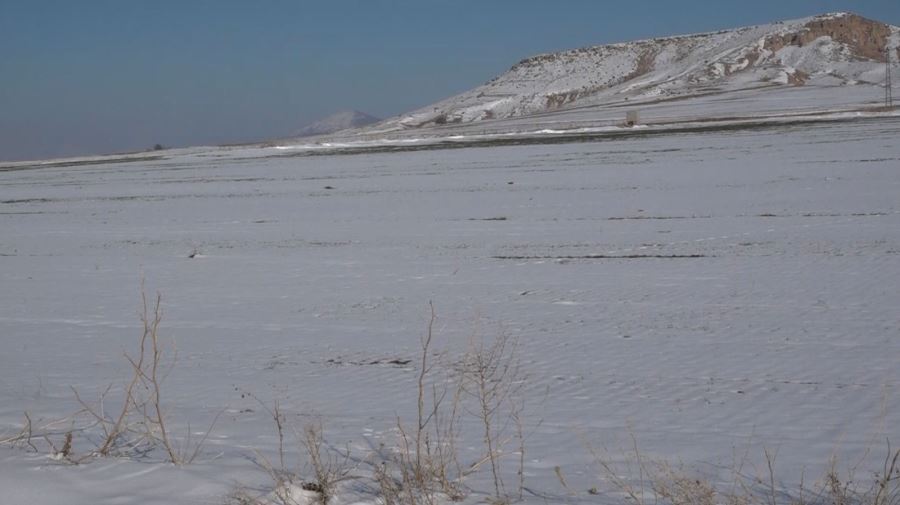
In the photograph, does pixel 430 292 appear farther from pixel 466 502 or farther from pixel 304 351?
pixel 466 502

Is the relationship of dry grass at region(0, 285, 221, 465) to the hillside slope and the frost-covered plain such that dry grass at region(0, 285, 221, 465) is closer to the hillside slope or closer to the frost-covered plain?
the frost-covered plain

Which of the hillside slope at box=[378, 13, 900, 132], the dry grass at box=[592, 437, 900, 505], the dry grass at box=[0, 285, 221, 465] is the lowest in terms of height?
the dry grass at box=[592, 437, 900, 505]

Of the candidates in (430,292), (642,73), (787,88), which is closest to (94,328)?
(430,292)

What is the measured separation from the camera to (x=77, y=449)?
5656 mm

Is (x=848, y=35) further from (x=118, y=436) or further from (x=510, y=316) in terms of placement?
(x=118, y=436)

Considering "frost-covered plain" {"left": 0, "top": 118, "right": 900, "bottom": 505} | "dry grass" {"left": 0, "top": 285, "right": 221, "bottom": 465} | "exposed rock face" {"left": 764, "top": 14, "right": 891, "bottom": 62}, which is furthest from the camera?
"exposed rock face" {"left": 764, "top": 14, "right": 891, "bottom": 62}

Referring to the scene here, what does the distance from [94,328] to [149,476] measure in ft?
20.2

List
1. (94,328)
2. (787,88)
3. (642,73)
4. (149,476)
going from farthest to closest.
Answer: (642,73), (787,88), (94,328), (149,476)

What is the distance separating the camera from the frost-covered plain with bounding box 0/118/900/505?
19.8ft

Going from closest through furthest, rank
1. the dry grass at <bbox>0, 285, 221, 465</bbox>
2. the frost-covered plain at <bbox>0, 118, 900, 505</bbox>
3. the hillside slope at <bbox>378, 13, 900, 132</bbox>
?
the dry grass at <bbox>0, 285, 221, 465</bbox> → the frost-covered plain at <bbox>0, 118, 900, 505</bbox> → the hillside slope at <bbox>378, 13, 900, 132</bbox>

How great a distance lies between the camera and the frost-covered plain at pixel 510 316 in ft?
19.8

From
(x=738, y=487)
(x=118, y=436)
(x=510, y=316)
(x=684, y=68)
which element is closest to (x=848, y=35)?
(x=684, y=68)

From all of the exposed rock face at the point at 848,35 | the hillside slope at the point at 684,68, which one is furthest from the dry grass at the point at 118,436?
the exposed rock face at the point at 848,35

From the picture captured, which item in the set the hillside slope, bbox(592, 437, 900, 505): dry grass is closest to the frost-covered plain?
bbox(592, 437, 900, 505): dry grass
